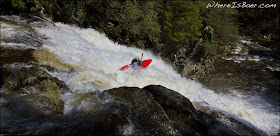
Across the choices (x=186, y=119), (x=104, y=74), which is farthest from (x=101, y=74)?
(x=186, y=119)

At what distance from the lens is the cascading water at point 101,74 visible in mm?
4383

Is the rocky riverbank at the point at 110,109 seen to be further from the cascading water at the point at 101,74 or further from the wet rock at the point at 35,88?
the cascading water at the point at 101,74

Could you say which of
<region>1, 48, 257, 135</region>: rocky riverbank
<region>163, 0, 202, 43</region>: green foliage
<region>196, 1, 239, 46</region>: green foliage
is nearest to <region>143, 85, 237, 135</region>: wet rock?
<region>1, 48, 257, 135</region>: rocky riverbank

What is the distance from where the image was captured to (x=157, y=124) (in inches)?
119

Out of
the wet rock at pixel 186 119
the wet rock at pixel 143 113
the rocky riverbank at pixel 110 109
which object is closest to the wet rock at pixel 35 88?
the rocky riverbank at pixel 110 109

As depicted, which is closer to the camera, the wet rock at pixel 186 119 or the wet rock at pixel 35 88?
the wet rock at pixel 35 88

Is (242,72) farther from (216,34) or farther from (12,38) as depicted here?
(12,38)

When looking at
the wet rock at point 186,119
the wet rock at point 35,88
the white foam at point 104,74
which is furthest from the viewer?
the white foam at point 104,74

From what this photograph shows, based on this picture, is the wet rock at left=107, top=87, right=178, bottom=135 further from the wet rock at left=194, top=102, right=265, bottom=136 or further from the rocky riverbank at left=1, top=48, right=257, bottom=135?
the wet rock at left=194, top=102, right=265, bottom=136

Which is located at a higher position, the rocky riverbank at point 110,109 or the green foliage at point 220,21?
the green foliage at point 220,21

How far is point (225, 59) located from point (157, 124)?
13.4m

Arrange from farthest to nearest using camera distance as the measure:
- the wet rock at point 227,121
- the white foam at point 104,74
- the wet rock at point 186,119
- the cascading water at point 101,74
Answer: the white foam at point 104,74, the cascading water at point 101,74, the wet rock at point 227,121, the wet rock at point 186,119

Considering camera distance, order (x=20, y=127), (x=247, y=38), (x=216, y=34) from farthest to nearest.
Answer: (x=247, y=38) → (x=216, y=34) → (x=20, y=127)

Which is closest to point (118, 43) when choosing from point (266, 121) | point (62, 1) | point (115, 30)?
point (115, 30)
